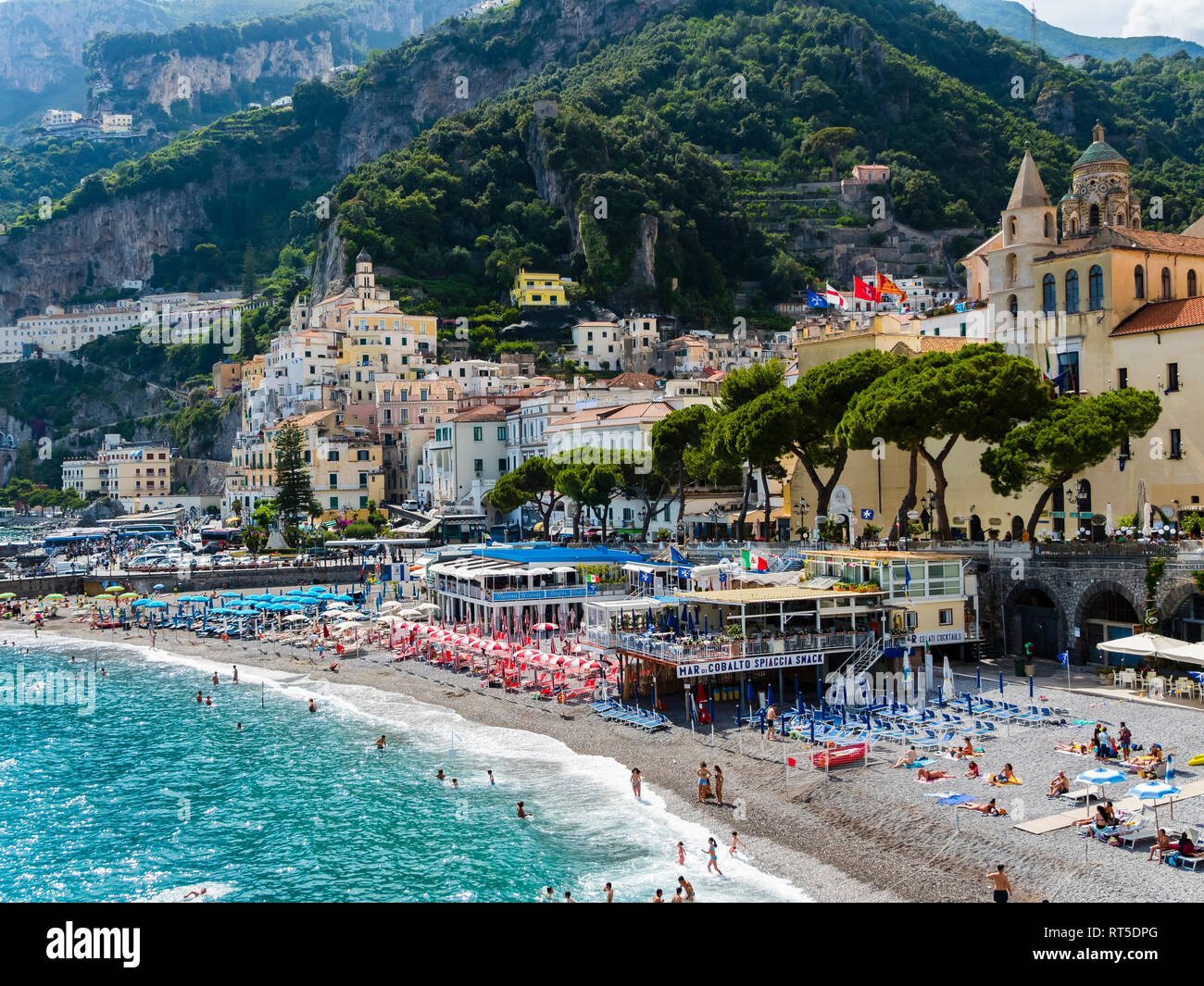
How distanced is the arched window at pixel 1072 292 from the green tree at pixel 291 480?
58406 mm

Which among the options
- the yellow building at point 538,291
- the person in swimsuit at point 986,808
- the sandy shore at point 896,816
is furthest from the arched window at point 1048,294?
the yellow building at point 538,291

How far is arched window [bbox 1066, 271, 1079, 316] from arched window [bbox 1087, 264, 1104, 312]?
1.99 ft

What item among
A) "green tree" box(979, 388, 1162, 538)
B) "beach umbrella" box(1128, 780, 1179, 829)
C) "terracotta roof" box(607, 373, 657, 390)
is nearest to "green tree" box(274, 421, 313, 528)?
"terracotta roof" box(607, 373, 657, 390)

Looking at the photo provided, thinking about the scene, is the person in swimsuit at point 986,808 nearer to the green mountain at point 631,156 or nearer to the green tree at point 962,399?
the green tree at point 962,399

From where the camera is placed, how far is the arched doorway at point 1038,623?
3784 centimetres

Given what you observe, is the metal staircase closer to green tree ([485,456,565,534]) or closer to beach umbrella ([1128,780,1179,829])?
beach umbrella ([1128,780,1179,829])

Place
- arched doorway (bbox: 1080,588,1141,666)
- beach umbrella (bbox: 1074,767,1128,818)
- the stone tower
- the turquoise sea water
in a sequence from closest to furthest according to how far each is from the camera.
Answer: beach umbrella (bbox: 1074,767,1128,818), the turquoise sea water, arched doorway (bbox: 1080,588,1141,666), the stone tower

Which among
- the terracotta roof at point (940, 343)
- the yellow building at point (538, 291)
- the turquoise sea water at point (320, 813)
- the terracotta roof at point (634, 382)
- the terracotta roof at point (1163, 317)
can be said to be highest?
the yellow building at point (538, 291)

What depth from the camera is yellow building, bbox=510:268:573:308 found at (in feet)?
390

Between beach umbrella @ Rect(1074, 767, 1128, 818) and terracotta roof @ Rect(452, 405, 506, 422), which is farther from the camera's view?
terracotta roof @ Rect(452, 405, 506, 422)

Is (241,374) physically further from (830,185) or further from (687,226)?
(830,185)

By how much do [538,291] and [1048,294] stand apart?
78.0 m

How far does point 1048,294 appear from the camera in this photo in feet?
153
